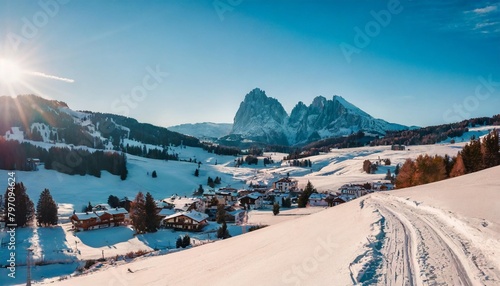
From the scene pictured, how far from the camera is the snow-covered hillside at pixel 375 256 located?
9.98 metres

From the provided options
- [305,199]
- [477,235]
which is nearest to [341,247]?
[477,235]

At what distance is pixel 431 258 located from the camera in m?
11.5

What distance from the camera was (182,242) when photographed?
1684 inches

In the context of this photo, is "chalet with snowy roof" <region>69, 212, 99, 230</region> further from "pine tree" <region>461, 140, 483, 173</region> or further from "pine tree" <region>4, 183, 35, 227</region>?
"pine tree" <region>461, 140, 483, 173</region>

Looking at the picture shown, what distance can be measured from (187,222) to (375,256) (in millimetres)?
52008

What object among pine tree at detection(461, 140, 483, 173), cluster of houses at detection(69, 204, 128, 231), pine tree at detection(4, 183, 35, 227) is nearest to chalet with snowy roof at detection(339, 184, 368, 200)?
pine tree at detection(461, 140, 483, 173)

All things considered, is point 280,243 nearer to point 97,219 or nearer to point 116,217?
point 97,219

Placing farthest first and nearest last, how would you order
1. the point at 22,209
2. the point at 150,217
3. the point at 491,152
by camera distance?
the point at 22,209, the point at 150,217, the point at 491,152

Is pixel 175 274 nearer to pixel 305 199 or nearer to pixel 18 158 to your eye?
pixel 305 199

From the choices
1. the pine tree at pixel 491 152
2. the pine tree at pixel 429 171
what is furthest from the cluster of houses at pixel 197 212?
the pine tree at pixel 491 152

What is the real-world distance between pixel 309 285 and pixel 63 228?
68312mm

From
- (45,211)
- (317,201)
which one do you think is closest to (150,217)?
(45,211)

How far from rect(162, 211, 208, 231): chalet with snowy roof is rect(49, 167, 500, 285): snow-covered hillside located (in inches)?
1499

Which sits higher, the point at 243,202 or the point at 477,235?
the point at 477,235
